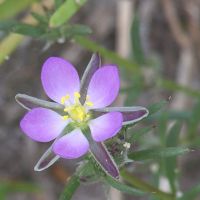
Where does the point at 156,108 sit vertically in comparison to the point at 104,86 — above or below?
below

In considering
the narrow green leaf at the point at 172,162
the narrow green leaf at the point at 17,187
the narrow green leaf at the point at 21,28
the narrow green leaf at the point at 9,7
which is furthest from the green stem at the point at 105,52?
the narrow green leaf at the point at 17,187

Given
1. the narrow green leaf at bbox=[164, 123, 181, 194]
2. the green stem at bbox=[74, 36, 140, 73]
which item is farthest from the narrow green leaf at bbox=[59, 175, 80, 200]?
the green stem at bbox=[74, 36, 140, 73]

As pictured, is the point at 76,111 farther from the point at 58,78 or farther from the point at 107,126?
the point at 107,126

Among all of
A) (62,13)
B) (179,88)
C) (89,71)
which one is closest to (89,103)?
(89,71)

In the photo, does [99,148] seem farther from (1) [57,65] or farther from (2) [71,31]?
(2) [71,31]

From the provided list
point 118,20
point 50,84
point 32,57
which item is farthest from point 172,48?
point 50,84

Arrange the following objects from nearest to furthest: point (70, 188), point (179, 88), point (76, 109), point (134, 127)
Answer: point (70, 188), point (76, 109), point (134, 127), point (179, 88)

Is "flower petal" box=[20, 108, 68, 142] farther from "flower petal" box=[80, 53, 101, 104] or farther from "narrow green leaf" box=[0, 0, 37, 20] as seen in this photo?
"narrow green leaf" box=[0, 0, 37, 20]
